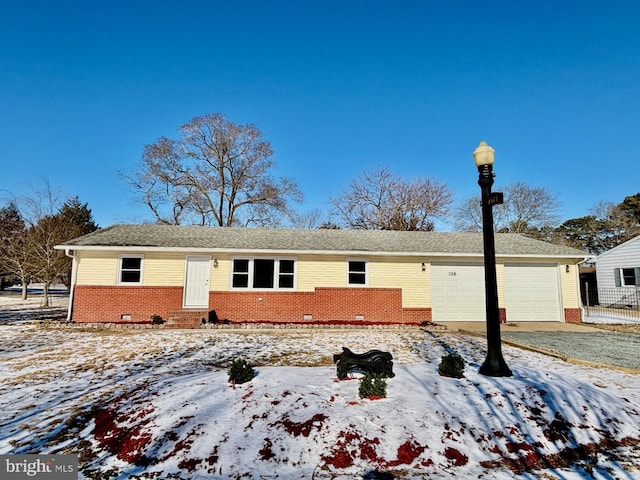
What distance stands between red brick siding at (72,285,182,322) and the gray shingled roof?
164 cm

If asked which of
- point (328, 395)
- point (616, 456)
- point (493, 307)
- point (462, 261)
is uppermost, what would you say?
point (462, 261)

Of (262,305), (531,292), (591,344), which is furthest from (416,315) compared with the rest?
(262,305)

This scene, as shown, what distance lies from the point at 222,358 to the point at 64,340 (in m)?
5.28

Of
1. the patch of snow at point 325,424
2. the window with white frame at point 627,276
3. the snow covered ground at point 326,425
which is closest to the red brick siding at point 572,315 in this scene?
the patch of snow at point 325,424

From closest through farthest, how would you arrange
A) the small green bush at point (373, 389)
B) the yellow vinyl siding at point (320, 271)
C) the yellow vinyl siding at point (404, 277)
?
the small green bush at point (373, 389) < the yellow vinyl siding at point (320, 271) < the yellow vinyl siding at point (404, 277)

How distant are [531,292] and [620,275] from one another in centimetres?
1256

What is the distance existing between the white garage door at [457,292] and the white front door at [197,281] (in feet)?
29.9

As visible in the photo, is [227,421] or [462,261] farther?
[462,261]

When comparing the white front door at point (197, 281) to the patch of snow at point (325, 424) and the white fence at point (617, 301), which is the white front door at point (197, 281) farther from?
the white fence at point (617, 301)

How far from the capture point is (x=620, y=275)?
2156 cm

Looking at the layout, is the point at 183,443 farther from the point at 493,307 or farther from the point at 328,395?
the point at 493,307

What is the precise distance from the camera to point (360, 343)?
9.44 meters

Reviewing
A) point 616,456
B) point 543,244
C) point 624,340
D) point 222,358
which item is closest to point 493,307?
point 616,456

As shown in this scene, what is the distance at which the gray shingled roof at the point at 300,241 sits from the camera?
1326 centimetres
